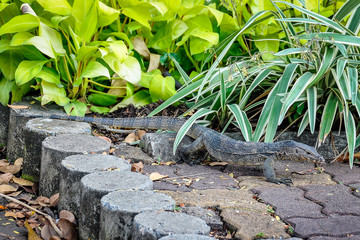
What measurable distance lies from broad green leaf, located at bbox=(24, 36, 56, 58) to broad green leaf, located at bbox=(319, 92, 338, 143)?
2468 mm

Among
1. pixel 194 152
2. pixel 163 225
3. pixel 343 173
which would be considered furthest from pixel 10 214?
pixel 343 173

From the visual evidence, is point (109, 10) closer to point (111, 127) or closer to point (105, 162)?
point (111, 127)

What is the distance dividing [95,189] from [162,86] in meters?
2.34

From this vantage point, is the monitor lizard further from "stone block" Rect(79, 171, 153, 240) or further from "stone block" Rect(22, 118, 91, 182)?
"stone block" Rect(79, 171, 153, 240)

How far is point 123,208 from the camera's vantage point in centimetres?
239

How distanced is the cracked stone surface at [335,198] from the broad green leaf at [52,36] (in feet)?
8.61

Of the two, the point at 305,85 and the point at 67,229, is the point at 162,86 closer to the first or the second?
the point at 305,85

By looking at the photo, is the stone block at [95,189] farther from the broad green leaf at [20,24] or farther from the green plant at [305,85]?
the broad green leaf at [20,24]

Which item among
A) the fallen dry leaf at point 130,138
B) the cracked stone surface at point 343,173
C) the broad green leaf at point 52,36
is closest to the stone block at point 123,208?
the cracked stone surface at point 343,173

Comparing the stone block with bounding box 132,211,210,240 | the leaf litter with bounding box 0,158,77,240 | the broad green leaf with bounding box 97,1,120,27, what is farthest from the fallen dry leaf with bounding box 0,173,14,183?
the stone block with bounding box 132,211,210,240

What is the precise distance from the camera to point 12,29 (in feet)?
14.3

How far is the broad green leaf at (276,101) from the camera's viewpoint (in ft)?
12.8

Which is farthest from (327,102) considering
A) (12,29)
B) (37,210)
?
(12,29)

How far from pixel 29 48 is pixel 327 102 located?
9.54 ft
